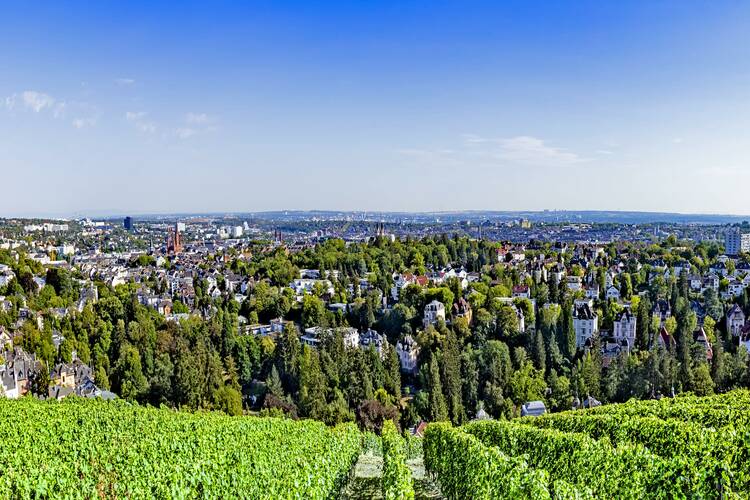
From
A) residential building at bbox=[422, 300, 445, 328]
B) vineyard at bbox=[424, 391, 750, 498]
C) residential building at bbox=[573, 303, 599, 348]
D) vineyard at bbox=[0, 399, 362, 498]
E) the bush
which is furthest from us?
residential building at bbox=[422, 300, 445, 328]

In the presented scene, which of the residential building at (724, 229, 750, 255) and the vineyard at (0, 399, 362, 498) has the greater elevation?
the residential building at (724, 229, 750, 255)

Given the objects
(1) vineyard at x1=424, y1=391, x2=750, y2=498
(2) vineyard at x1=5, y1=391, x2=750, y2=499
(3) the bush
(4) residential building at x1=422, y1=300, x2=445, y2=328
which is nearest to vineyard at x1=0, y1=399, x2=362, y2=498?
(2) vineyard at x1=5, y1=391, x2=750, y2=499

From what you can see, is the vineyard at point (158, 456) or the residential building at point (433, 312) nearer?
the vineyard at point (158, 456)

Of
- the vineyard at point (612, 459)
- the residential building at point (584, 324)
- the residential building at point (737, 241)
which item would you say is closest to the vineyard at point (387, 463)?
the vineyard at point (612, 459)

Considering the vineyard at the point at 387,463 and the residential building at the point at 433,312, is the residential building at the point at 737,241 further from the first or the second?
the vineyard at the point at 387,463

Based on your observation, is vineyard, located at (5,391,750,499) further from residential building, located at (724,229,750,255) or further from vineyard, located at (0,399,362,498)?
residential building, located at (724,229,750,255)

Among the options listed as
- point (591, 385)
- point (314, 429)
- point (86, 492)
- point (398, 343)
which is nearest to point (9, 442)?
point (86, 492)

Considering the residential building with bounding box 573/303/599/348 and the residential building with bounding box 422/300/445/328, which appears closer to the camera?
the residential building with bounding box 573/303/599/348

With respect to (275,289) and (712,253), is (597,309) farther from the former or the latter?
(712,253)

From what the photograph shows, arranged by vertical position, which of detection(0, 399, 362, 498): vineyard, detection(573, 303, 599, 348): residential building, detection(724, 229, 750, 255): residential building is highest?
detection(724, 229, 750, 255): residential building

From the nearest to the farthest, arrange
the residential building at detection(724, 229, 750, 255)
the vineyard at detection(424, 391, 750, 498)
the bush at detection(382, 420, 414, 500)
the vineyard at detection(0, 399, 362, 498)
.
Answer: the vineyard at detection(424, 391, 750, 498)
the vineyard at detection(0, 399, 362, 498)
the bush at detection(382, 420, 414, 500)
the residential building at detection(724, 229, 750, 255)

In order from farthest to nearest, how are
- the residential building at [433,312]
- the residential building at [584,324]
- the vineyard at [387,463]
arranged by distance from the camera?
the residential building at [433,312] < the residential building at [584,324] < the vineyard at [387,463]
